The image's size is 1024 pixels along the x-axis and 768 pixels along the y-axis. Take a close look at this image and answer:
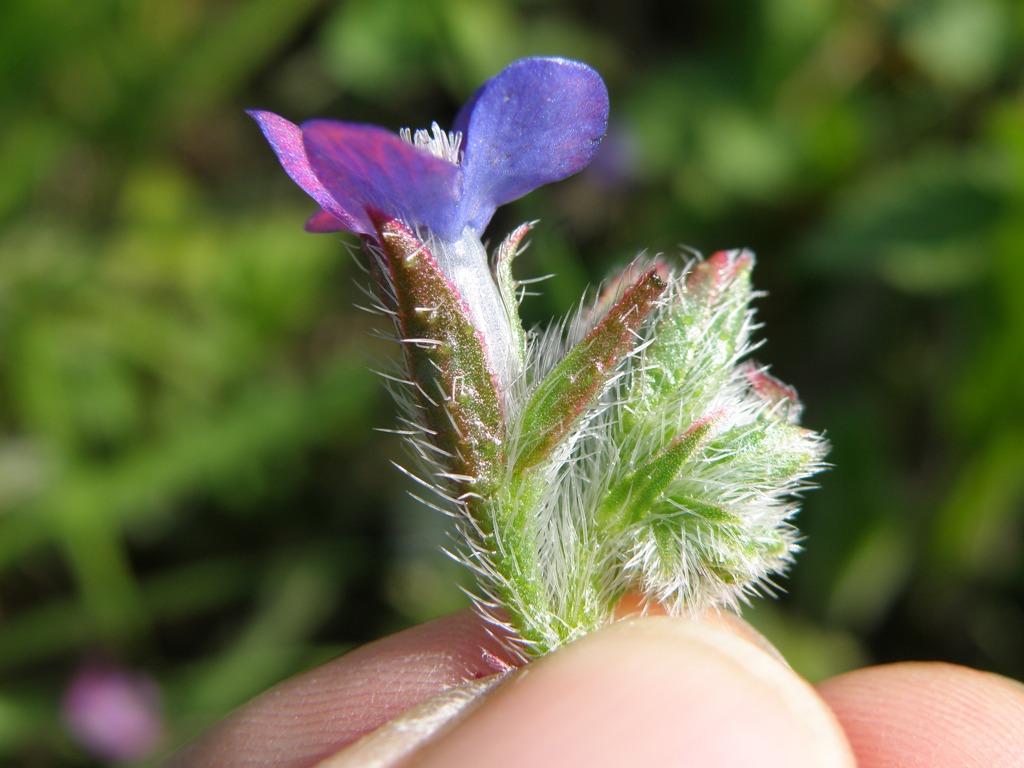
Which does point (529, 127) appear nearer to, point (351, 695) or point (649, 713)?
point (649, 713)

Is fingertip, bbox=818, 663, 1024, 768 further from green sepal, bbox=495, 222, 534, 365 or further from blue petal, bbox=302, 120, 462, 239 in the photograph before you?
blue petal, bbox=302, 120, 462, 239

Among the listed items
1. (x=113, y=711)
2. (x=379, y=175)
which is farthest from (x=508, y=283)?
(x=113, y=711)

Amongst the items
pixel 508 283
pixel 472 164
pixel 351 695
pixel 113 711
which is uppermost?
pixel 472 164

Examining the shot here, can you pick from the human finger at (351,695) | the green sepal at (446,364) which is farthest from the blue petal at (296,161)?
the human finger at (351,695)

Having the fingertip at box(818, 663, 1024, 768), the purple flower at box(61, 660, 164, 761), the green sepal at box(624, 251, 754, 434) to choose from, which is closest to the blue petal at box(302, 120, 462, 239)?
the green sepal at box(624, 251, 754, 434)

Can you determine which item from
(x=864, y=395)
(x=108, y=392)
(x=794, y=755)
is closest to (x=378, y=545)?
(x=108, y=392)

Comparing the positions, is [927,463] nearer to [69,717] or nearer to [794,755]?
[794,755]
